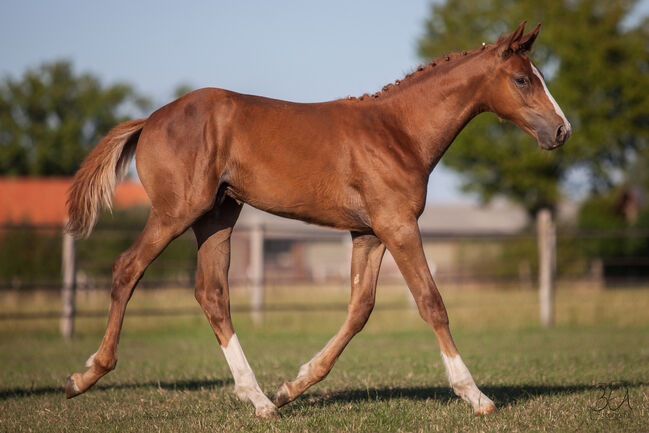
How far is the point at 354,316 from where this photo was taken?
4770 millimetres

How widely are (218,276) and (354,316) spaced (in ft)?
3.35

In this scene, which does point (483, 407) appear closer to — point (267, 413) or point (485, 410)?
point (485, 410)

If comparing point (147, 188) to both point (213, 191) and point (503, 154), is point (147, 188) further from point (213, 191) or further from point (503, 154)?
point (503, 154)

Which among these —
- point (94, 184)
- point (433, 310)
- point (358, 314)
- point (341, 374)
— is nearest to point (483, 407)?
point (433, 310)

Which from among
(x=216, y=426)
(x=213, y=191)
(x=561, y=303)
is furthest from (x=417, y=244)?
(x=561, y=303)

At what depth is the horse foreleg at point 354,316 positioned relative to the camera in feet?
14.9

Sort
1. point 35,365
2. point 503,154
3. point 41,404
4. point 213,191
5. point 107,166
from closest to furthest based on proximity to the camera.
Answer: point 213,191
point 107,166
point 41,404
point 35,365
point 503,154

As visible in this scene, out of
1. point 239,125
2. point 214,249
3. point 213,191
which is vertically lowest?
point 214,249

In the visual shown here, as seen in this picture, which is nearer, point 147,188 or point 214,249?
point 147,188

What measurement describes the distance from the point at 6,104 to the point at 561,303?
4314cm

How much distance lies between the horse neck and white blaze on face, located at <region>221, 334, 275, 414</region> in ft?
6.04

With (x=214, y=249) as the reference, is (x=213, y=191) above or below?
above

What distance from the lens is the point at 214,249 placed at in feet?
16.4

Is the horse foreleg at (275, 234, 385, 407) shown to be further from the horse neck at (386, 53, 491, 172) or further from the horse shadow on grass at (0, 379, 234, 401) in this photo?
the horse shadow on grass at (0, 379, 234, 401)
